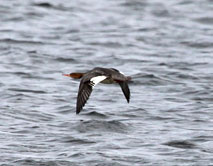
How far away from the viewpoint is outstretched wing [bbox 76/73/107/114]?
9.12 m

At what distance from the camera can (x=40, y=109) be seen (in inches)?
422

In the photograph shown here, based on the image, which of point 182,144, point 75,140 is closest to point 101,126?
point 75,140

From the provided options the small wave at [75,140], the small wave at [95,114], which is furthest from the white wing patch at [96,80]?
the small wave at [95,114]

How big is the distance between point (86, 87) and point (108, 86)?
3.51 metres

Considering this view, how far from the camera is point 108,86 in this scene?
12758 millimetres

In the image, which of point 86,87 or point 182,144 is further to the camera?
point 86,87

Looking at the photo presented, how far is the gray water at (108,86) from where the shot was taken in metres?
8.48

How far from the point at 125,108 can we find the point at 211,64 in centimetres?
430

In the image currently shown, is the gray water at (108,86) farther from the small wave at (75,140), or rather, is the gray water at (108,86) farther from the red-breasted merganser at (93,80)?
the red-breasted merganser at (93,80)

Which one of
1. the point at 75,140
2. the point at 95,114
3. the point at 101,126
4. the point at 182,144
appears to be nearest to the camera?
the point at 182,144

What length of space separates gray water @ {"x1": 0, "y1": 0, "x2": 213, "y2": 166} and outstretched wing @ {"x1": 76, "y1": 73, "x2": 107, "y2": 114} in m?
0.46

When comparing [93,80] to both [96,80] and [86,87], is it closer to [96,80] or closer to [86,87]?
[96,80]

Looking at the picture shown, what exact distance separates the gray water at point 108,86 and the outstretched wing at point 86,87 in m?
0.46

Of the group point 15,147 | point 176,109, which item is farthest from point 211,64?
point 15,147
